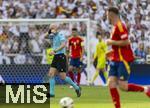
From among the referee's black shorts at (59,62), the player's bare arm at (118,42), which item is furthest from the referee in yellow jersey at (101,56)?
the player's bare arm at (118,42)

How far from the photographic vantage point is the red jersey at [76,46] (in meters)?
24.0

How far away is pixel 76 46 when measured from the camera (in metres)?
24.2

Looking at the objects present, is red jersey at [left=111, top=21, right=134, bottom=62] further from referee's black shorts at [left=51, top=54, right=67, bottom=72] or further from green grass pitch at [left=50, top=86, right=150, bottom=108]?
referee's black shorts at [left=51, top=54, right=67, bottom=72]

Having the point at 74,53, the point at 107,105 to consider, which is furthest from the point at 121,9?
the point at 107,105

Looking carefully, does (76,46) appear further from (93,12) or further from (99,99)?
(93,12)

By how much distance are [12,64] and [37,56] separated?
41.0 inches

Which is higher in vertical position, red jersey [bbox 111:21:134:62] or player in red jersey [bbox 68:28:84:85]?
red jersey [bbox 111:21:134:62]

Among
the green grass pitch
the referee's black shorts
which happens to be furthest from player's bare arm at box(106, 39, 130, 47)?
the referee's black shorts

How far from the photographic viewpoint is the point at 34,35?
27.0 metres

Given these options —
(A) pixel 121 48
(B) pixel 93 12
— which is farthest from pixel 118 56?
(B) pixel 93 12

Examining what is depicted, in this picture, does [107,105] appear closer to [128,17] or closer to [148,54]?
[148,54]

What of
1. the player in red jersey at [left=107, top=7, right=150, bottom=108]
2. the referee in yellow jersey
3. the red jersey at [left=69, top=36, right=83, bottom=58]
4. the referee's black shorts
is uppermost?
the player in red jersey at [left=107, top=7, right=150, bottom=108]

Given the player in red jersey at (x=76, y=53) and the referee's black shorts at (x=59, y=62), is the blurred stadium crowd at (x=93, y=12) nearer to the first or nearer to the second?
the player in red jersey at (x=76, y=53)

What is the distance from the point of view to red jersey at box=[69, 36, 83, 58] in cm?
2400
